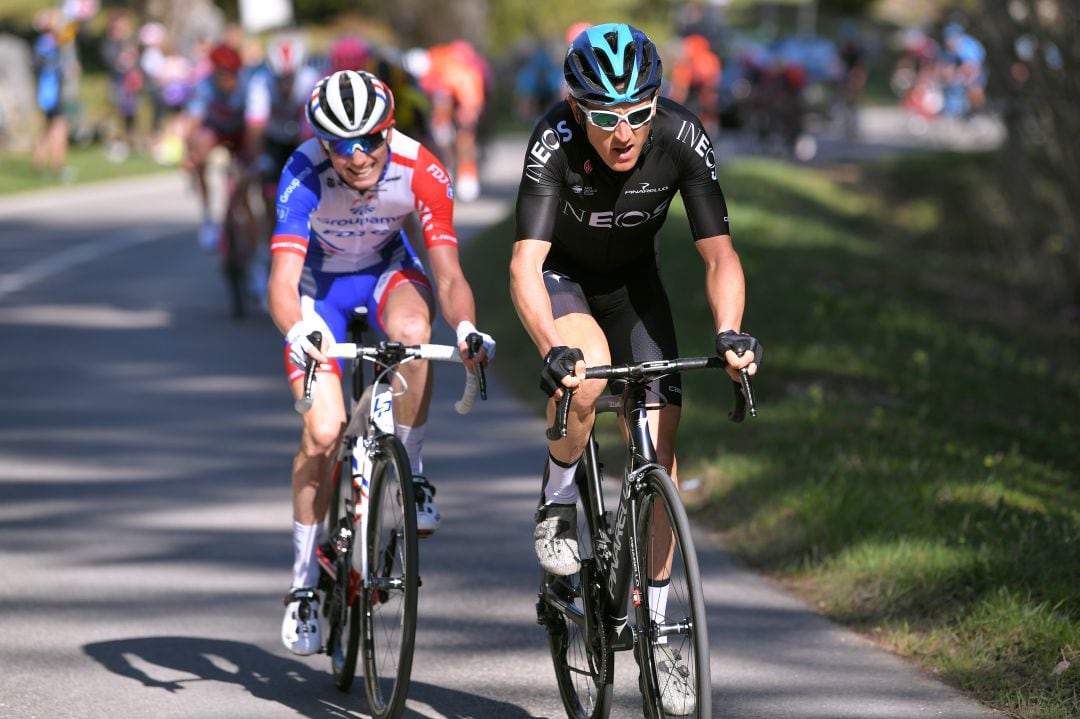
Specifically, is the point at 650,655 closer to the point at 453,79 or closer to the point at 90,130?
the point at 453,79

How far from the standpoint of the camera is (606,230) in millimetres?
5195

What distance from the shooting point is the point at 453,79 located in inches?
977

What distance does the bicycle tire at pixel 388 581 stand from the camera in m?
5.02

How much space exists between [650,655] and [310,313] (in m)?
2.06

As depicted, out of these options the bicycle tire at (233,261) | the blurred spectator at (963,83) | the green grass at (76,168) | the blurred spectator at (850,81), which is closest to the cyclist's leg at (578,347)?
the bicycle tire at (233,261)

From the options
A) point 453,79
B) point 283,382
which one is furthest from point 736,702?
point 453,79

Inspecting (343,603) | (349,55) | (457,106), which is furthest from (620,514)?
(457,106)

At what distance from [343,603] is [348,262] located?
1241 mm

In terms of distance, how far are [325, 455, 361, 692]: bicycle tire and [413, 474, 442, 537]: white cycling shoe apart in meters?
0.23

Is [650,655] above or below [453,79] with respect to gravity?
below

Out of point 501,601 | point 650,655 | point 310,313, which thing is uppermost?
point 310,313

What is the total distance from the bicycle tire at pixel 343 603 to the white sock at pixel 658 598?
121 cm

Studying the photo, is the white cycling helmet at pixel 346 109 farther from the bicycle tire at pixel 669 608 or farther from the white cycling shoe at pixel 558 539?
the bicycle tire at pixel 669 608

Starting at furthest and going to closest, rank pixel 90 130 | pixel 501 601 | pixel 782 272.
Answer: pixel 90 130 < pixel 782 272 < pixel 501 601
